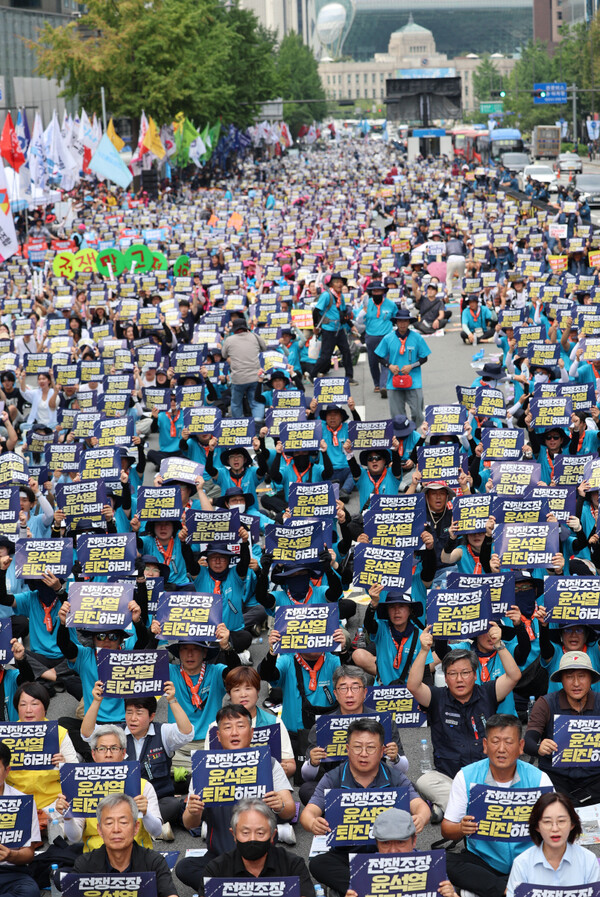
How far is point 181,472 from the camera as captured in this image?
1354 cm

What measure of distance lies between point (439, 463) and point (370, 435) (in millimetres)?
1223

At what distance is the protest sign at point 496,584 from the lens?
31.9 feet

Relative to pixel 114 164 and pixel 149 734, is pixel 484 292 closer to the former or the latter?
pixel 114 164

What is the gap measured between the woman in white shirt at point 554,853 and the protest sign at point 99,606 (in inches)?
159

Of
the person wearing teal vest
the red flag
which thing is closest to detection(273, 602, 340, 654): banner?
the person wearing teal vest

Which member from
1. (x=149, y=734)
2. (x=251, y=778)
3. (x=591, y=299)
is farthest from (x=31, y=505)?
(x=591, y=299)

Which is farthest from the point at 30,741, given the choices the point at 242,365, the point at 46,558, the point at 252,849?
the point at 242,365

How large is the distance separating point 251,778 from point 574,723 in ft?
6.39

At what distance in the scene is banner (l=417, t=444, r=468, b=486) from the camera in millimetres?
13016

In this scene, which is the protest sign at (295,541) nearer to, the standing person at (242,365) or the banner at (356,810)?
the banner at (356,810)

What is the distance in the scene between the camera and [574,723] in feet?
26.5

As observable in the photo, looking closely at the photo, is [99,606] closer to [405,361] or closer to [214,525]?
[214,525]

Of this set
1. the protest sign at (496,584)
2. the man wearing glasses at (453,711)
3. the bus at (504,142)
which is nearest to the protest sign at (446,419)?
the protest sign at (496,584)

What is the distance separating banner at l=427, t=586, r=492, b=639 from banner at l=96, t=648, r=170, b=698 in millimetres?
1811
